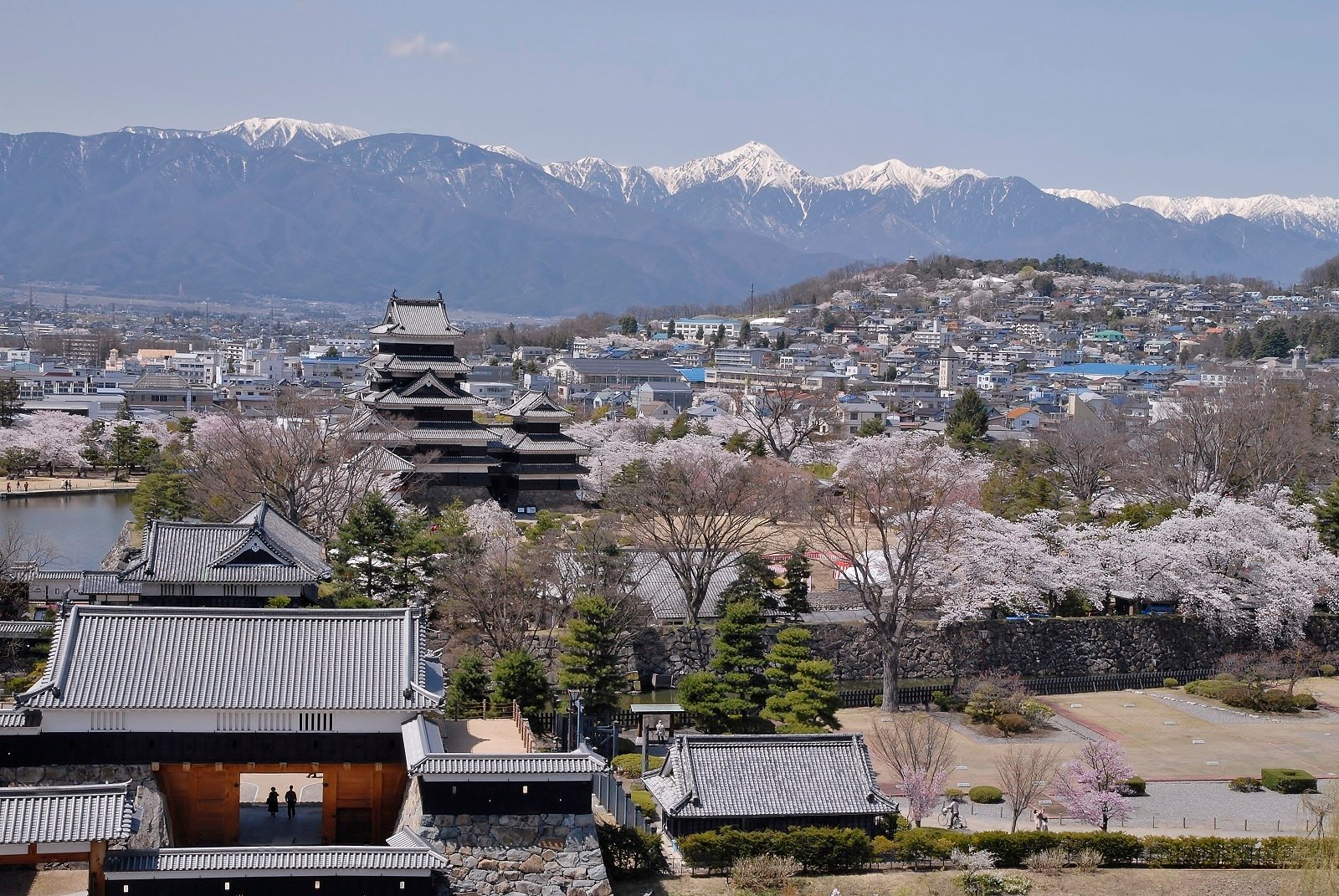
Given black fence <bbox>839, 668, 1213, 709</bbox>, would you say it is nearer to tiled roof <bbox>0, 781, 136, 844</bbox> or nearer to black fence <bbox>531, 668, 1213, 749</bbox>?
black fence <bbox>531, 668, 1213, 749</bbox>

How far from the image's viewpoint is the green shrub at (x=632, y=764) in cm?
2647

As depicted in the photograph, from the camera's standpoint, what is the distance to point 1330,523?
42.0 meters

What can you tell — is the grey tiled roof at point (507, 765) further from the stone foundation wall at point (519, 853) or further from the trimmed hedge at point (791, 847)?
the trimmed hedge at point (791, 847)

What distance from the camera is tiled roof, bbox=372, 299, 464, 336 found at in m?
53.7

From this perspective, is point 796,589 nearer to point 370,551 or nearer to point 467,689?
point 370,551

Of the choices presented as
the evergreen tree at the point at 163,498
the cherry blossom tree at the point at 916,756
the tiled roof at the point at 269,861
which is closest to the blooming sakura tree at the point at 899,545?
the cherry blossom tree at the point at 916,756

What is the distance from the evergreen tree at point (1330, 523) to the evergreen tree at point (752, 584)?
17.9 metres

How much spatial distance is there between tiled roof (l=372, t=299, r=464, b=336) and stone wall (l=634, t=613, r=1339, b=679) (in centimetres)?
2225

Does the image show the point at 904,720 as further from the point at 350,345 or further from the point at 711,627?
the point at 350,345

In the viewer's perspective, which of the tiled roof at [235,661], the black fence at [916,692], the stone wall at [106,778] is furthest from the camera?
the black fence at [916,692]

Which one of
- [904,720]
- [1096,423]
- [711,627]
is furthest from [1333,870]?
[1096,423]

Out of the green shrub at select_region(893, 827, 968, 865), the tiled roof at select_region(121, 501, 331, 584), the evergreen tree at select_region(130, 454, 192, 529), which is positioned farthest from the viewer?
the evergreen tree at select_region(130, 454, 192, 529)

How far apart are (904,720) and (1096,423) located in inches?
1572

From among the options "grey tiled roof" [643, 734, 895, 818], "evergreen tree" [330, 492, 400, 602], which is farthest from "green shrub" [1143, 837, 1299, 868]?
"evergreen tree" [330, 492, 400, 602]
